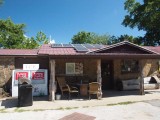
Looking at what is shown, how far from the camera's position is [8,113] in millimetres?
9492

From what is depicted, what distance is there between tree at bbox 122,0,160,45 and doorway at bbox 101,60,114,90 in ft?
58.2

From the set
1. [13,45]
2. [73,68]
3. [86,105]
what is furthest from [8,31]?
[86,105]

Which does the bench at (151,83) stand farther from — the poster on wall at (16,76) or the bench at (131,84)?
the poster on wall at (16,76)

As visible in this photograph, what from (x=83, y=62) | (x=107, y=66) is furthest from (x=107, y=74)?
(x=83, y=62)

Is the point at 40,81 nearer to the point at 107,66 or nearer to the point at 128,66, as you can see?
the point at 107,66

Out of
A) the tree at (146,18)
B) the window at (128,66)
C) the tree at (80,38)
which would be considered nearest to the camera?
the window at (128,66)

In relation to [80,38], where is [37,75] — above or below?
below

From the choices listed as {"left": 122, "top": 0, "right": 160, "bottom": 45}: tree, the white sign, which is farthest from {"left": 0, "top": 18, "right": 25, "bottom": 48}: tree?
the white sign

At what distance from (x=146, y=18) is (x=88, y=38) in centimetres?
2361

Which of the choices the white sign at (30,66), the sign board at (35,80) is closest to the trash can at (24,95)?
the sign board at (35,80)

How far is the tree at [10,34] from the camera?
3691 centimetres

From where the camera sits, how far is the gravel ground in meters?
8.60

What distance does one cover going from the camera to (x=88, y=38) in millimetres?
55688

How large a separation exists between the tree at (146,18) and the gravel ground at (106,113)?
82.5ft
